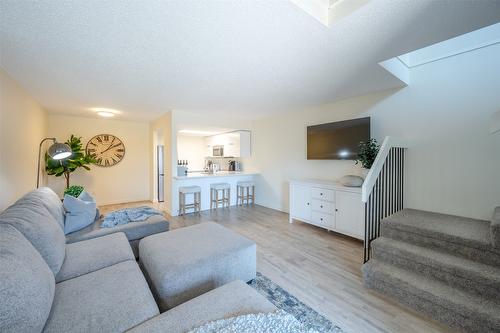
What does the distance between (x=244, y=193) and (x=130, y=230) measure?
3.47 m

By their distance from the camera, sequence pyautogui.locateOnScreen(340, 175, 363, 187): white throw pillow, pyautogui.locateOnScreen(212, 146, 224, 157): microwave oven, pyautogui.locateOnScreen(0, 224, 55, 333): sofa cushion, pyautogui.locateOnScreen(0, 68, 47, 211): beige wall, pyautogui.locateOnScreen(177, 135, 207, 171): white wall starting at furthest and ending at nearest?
1. pyautogui.locateOnScreen(177, 135, 207, 171): white wall
2. pyautogui.locateOnScreen(212, 146, 224, 157): microwave oven
3. pyautogui.locateOnScreen(340, 175, 363, 187): white throw pillow
4. pyautogui.locateOnScreen(0, 68, 47, 211): beige wall
5. pyautogui.locateOnScreen(0, 224, 55, 333): sofa cushion

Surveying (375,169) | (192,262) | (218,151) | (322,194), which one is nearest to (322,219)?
(322,194)

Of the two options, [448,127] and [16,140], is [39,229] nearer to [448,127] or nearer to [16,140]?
[16,140]

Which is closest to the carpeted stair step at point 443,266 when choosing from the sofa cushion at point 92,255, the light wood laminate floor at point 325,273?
the light wood laminate floor at point 325,273

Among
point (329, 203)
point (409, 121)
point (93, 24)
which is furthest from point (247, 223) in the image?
point (93, 24)

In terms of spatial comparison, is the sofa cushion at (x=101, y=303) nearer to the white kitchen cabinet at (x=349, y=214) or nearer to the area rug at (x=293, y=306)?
the area rug at (x=293, y=306)

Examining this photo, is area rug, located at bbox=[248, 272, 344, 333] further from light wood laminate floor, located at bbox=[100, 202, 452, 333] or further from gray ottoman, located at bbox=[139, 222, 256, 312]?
gray ottoman, located at bbox=[139, 222, 256, 312]

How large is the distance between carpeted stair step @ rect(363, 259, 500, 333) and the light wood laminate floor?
8cm

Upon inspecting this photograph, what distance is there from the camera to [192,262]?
170cm

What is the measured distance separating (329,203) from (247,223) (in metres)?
1.57

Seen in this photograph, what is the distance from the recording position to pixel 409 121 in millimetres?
2916

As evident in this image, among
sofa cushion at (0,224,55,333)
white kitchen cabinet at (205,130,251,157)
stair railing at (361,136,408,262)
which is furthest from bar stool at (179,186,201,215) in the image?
stair railing at (361,136,408,262)

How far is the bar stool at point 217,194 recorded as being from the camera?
4.93 metres

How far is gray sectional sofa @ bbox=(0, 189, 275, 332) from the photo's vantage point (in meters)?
0.90
